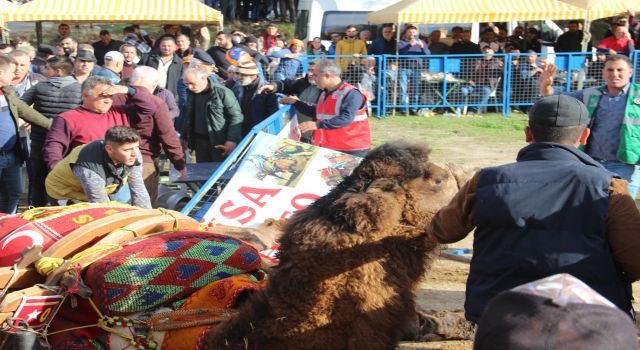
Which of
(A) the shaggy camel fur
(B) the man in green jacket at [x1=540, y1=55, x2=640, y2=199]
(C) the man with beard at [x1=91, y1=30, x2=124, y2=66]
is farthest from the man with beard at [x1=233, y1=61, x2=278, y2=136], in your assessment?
(C) the man with beard at [x1=91, y1=30, x2=124, y2=66]

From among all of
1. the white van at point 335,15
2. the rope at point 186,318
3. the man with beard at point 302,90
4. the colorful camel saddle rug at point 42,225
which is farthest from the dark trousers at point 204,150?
the white van at point 335,15

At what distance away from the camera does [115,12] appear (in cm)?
1847

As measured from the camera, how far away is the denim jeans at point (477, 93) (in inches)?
696

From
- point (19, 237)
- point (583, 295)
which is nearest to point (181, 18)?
point (19, 237)

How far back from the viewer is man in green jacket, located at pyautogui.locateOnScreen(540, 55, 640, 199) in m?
6.40

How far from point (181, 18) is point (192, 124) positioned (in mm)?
9058

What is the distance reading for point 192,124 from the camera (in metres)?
9.60

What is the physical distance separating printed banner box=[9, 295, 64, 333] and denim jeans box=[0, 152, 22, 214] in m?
4.80

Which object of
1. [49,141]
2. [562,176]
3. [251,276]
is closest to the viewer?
[562,176]

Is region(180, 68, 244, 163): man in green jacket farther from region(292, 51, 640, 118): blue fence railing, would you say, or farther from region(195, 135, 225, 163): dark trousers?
region(292, 51, 640, 118): blue fence railing

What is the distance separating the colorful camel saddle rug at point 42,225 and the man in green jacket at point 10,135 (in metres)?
3.66

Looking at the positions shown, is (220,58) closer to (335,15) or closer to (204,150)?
(204,150)

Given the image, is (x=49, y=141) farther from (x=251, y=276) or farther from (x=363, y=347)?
(x=363, y=347)

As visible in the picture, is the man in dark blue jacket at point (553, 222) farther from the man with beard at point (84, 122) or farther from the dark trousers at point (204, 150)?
the dark trousers at point (204, 150)
